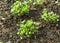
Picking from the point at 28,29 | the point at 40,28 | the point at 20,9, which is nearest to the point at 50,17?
the point at 40,28

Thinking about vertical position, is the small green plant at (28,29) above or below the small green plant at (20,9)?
below

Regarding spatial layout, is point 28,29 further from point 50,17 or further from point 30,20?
point 50,17

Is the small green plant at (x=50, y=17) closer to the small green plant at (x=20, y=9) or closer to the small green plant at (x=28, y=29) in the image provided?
the small green plant at (x=28, y=29)

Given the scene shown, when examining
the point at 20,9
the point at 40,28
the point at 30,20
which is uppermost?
the point at 20,9

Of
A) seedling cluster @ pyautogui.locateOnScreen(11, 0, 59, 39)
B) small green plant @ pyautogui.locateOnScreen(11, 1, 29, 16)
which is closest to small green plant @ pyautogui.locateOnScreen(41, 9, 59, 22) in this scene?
seedling cluster @ pyautogui.locateOnScreen(11, 0, 59, 39)

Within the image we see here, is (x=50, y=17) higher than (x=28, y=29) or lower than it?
higher

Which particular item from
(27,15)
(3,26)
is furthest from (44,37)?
(3,26)

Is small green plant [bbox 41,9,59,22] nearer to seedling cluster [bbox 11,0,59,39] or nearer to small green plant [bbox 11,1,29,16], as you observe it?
seedling cluster [bbox 11,0,59,39]

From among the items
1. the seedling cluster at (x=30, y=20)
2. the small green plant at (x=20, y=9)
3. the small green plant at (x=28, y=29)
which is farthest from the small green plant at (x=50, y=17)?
the small green plant at (x=20, y=9)
